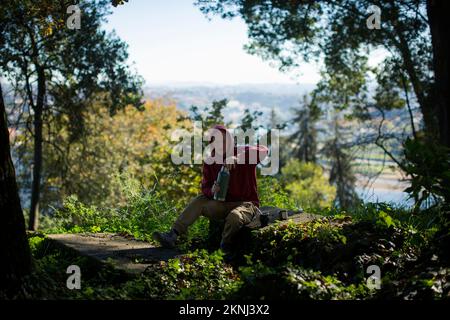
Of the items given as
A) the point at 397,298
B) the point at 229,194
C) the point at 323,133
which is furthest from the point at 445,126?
the point at 323,133

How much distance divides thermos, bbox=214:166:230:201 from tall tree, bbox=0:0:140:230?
8373 millimetres

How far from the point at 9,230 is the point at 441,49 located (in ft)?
26.9

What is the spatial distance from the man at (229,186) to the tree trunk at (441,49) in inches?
191

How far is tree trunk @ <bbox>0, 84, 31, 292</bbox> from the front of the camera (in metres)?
4.37

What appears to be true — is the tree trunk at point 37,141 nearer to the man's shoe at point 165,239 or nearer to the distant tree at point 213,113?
the distant tree at point 213,113

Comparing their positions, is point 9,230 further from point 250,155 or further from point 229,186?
point 250,155

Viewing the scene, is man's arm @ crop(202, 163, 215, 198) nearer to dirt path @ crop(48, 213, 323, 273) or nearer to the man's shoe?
the man's shoe

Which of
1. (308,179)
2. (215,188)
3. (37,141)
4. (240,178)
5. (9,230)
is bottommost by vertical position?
(308,179)

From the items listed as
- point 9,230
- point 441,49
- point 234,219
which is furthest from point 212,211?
point 441,49

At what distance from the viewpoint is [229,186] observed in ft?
21.9

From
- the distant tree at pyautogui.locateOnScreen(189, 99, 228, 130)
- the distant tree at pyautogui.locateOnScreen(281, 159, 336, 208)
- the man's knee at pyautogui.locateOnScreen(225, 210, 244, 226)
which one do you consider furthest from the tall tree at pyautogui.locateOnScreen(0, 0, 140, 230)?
the distant tree at pyautogui.locateOnScreen(281, 159, 336, 208)

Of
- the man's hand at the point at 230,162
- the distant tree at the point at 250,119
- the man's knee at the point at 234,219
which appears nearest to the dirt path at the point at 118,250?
the man's knee at the point at 234,219

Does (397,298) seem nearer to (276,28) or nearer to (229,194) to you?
(229,194)
